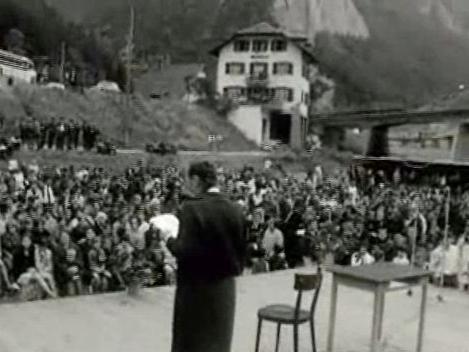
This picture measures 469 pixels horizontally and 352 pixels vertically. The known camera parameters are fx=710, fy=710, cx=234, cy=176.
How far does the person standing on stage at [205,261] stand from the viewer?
3244 mm

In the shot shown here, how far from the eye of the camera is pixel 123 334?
514 cm

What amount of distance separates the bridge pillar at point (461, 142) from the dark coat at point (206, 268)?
34391 millimetres

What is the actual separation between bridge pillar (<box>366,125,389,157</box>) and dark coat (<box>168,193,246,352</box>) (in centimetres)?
3652

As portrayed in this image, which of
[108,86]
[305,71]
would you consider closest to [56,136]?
[108,86]

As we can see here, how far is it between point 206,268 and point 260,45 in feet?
129

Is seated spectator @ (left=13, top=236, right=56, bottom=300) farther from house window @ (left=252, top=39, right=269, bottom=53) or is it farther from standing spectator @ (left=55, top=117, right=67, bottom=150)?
house window @ (left=252, top=39, right=269, bottom=53)

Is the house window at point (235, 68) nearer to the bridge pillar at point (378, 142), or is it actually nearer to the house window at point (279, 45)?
the house window at point (279, 45)

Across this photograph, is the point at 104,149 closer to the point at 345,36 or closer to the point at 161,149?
the point at 161,149

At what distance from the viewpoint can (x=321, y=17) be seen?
69.8 metres

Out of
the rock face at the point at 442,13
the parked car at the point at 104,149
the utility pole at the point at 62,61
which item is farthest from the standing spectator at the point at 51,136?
the rock face at the point at 442,13

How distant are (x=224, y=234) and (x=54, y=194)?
1013cm

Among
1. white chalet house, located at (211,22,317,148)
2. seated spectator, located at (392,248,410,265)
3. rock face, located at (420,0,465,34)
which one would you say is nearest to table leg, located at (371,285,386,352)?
seated spectator, located at (392,248,410,265)

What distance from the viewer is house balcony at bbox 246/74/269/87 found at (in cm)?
4084

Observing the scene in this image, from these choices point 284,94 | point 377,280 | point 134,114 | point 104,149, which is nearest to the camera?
point 377,280
